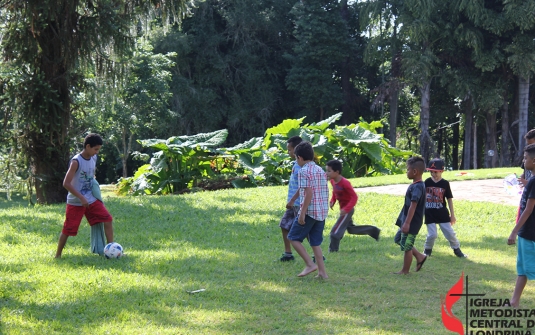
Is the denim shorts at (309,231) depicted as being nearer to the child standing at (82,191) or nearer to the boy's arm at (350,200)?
the boy's arm at (350,200)

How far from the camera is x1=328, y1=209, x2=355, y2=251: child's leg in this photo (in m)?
8.59

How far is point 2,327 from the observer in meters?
5.33

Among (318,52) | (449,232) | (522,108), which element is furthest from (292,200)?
(318,52)

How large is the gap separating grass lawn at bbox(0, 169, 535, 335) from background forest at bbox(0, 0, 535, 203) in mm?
3597

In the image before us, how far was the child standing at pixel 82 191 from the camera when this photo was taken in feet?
25.4

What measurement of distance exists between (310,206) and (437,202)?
2.11 meters

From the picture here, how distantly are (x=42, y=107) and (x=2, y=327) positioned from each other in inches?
371

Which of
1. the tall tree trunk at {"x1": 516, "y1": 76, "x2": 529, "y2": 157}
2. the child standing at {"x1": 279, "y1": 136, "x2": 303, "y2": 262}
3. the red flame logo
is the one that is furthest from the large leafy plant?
the tall tree trunk at {"x1": 516, "y1": 76, "x2": 529, "y2": 157}

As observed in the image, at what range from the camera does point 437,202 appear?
823 centimetres

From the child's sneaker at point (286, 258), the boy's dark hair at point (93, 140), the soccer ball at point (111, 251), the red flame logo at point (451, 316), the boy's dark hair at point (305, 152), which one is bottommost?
the red flame logo at point (451, 316)

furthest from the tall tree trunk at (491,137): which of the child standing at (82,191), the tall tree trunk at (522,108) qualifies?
the child standing at (82,191)

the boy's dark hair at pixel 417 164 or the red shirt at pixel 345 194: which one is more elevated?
the boy's dark hair at pixel 417 164

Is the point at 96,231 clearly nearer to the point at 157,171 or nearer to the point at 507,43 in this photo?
the point at 157,171

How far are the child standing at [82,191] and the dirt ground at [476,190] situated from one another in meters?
8.10
